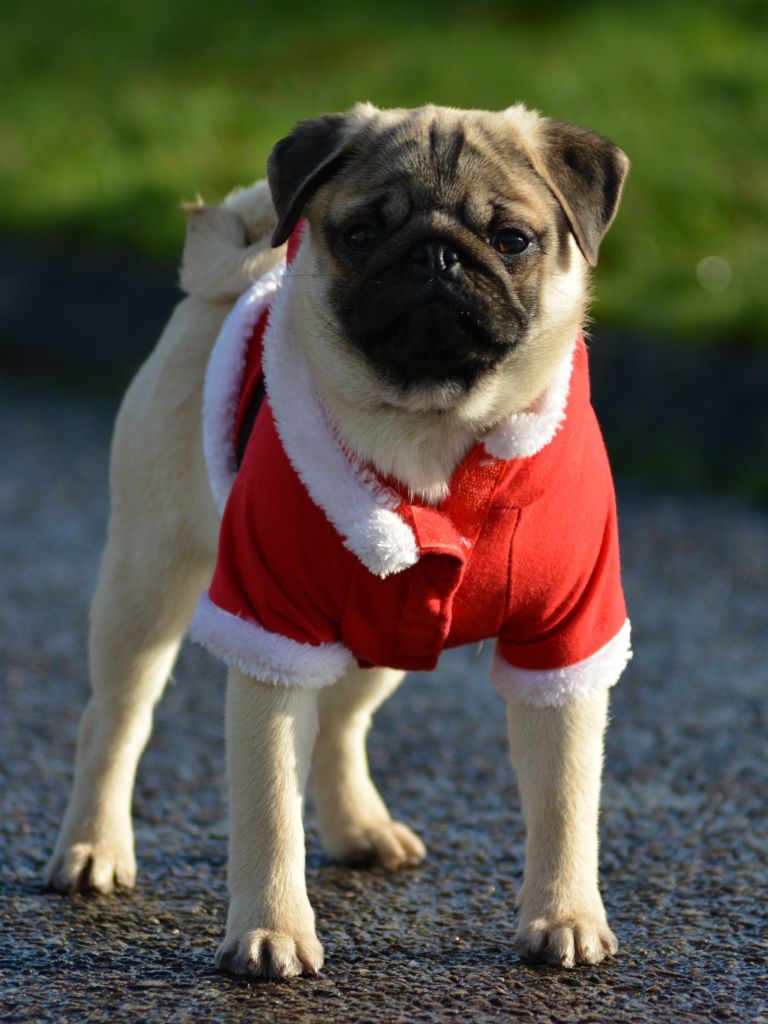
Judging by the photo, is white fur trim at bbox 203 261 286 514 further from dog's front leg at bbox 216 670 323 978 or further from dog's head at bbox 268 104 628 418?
dog's front leg at bbox 216 670 323 978

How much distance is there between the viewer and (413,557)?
10.4ft

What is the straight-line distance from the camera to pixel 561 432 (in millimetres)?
3316

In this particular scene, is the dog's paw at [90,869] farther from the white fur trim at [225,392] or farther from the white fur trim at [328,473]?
the white fur trim at [328,473]

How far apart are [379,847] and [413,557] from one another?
1.14 m

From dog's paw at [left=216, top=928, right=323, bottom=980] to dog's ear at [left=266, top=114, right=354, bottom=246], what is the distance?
4.61 feet

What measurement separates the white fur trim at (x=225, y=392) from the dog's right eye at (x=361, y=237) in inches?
21.7

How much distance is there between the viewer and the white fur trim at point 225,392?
3.69 m

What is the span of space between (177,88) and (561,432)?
37.4ft

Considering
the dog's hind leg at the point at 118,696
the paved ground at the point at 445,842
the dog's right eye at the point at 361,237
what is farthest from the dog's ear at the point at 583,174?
the paved ground at the point at 445,842

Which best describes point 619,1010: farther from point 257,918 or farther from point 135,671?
point 135,671

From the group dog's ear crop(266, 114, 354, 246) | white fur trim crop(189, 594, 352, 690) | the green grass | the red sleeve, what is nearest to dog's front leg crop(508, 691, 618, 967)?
the red sleeve

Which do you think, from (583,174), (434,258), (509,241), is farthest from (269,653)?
(583,174)

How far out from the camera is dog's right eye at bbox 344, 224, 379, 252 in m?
3.27

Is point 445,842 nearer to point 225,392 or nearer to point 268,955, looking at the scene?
point 268,955
